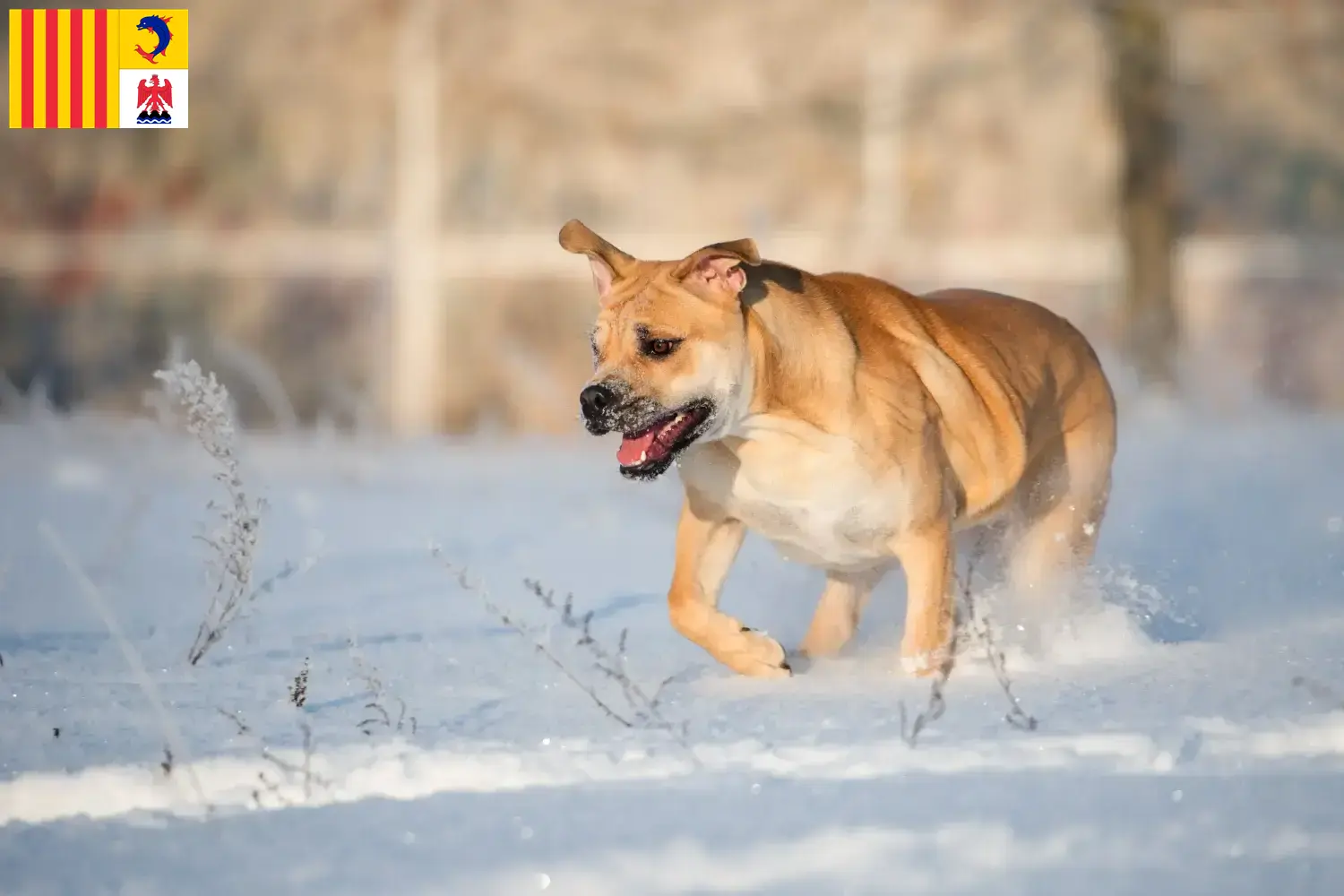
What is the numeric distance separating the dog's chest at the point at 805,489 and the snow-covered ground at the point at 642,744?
1.34 feet

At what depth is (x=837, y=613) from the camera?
5.65 metres

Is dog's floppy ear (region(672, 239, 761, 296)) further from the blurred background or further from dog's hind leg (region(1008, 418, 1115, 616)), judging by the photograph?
the blurred background

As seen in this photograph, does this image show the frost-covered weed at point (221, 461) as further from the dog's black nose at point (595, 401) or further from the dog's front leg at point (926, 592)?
the dog's front leg at point (926, 592)

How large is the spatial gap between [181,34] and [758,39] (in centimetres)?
550

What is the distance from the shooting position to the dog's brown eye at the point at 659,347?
193 inches

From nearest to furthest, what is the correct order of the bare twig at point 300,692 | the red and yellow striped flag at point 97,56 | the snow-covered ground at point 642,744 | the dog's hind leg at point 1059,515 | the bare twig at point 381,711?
the snow-covered ground at point 642,744, the bare twig at point 381,711, the bare twig at point 300,692, the dog's hind leg at point 1059,515, the red and yellow striped flag at point 97,56

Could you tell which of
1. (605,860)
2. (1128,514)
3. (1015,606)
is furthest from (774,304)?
(1128,514)

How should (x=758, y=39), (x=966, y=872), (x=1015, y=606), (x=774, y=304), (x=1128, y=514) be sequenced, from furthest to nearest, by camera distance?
(x=758, y=39), (x=1128, y=514), (x=1015, y=606), (x=774, y=304), (x=966, y=872)

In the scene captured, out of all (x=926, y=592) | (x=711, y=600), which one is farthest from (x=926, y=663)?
(x=711, y=600)

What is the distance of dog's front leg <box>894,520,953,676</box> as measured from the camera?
5039mm

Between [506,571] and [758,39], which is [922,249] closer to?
[758,39]

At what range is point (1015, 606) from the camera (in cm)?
567

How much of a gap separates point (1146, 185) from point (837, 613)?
9417 mm

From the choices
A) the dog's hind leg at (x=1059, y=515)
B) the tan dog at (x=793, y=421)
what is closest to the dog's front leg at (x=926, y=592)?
the tan dog at (x=793, y=421)
